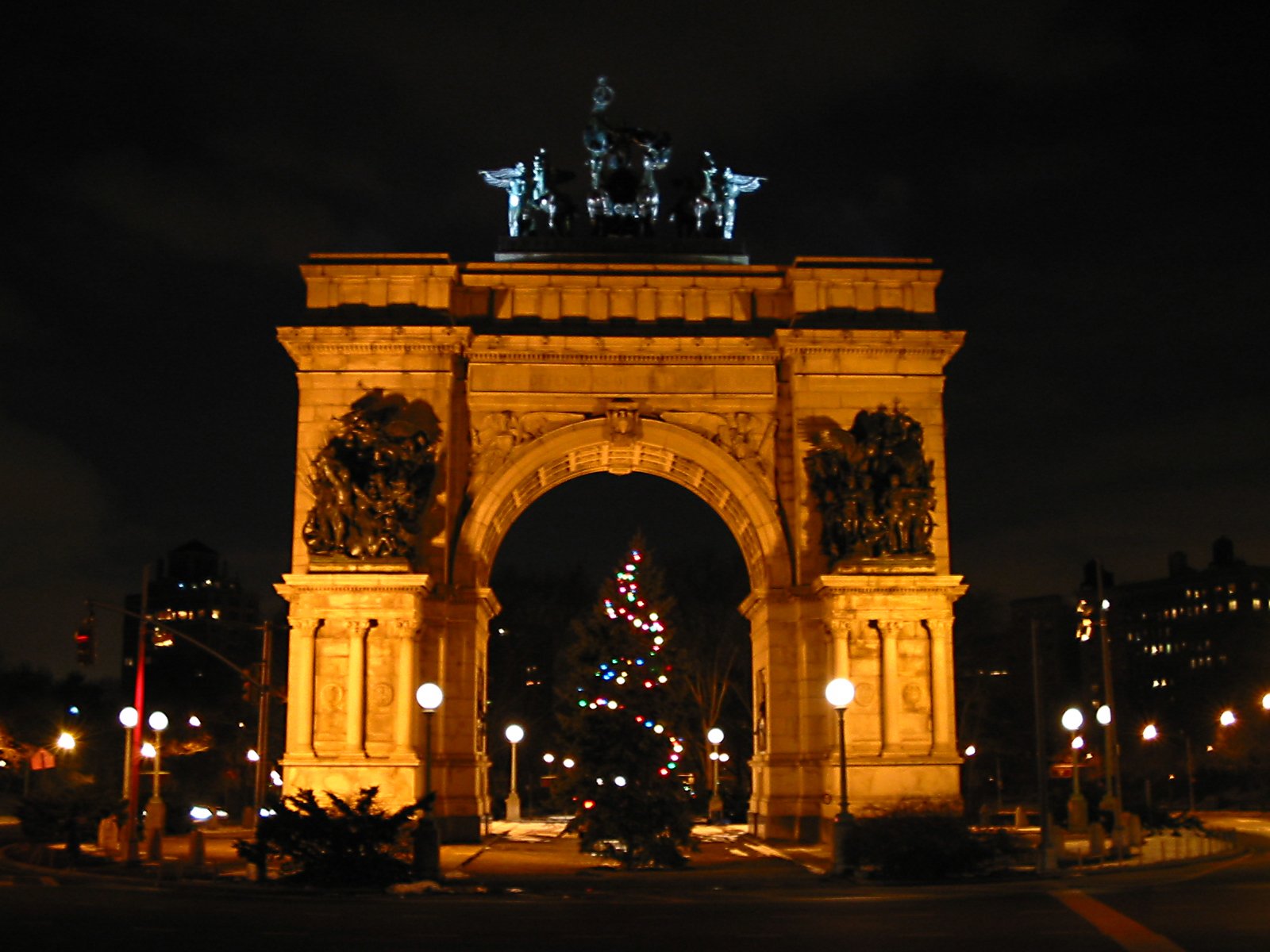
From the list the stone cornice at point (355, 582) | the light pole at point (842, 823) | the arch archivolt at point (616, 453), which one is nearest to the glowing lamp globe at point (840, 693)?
the light pole at point (842, 823)

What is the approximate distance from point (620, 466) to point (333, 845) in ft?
56.2

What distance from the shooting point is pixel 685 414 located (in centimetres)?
3716

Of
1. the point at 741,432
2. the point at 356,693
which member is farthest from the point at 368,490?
the point at 741,432

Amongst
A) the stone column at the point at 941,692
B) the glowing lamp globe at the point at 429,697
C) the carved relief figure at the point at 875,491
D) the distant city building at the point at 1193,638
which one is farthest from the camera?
the distant city building at the point at 1193,638

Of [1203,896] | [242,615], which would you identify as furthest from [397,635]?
[242,615]

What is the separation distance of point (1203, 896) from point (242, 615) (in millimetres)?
144193

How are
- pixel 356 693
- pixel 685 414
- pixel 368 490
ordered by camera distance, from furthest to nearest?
pixel 685 414 < pixel 368 490 < pixel 356 693

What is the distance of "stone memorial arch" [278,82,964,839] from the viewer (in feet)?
111

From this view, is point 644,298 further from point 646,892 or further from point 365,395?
point 646,892

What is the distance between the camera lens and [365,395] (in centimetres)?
3622

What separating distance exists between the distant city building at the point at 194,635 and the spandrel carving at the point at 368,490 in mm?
33103

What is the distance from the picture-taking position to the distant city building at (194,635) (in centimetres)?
8269

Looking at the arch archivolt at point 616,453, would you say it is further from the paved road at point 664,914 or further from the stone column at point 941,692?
the paved road at point 664,914

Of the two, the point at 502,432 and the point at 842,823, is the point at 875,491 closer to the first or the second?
the point at 502,432
